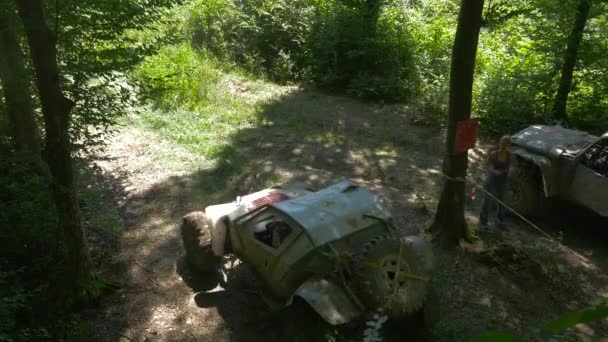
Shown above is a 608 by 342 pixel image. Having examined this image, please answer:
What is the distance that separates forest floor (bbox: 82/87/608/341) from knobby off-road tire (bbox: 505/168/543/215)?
0.26 m

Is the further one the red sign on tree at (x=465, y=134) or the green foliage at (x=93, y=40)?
the red sign on tree at (x=465, y=134)

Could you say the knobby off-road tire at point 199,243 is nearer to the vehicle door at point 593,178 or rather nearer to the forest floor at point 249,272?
the forest floor at point 249,272

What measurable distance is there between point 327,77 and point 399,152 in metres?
4.86

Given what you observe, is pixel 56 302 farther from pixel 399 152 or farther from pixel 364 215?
pixel 399 152

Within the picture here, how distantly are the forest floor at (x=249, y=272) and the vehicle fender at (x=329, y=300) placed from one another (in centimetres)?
36

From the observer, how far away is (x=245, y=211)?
6223mm

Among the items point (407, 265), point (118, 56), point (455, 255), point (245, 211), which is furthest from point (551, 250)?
point (118, 56)

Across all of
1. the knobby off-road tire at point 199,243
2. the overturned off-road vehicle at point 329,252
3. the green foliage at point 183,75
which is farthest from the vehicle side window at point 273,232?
the green foliage at point 183,75

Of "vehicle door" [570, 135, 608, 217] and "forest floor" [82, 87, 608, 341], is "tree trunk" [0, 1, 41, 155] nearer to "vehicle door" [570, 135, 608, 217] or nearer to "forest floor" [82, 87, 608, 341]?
"forest floor" [82, 87, 608, 341]

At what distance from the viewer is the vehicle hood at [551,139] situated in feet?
25.8

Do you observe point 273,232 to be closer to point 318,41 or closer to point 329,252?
point 329,252

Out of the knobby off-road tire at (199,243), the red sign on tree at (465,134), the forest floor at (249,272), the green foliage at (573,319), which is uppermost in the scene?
the green foliage at (573,319)

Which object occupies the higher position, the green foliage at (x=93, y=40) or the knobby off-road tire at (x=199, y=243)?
the green foliage at (x=93, y=40)

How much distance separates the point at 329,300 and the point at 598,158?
18.3 ft
